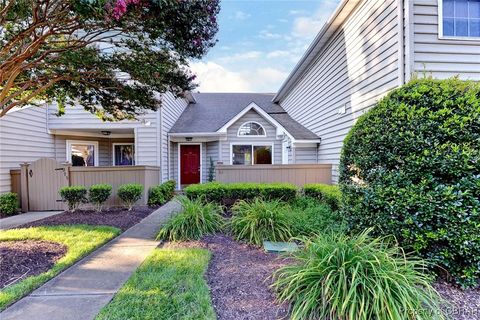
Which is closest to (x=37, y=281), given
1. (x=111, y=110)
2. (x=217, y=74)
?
(x=111, y=110)

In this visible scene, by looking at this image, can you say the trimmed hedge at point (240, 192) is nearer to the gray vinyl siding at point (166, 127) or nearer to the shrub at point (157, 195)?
the shrub at point (157, 195)

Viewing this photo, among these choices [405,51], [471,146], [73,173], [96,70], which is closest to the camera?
[471,146]

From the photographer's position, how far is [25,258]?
167 inches

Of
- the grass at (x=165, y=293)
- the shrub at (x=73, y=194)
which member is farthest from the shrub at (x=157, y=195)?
the grass at (x=165, y=293)

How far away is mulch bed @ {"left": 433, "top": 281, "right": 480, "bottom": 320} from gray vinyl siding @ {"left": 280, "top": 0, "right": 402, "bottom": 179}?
369 cm

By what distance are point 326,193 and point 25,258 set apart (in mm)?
6260

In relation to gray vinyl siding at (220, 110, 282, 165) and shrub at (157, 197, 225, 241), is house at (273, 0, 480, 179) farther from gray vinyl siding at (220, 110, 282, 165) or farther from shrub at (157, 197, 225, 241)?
shrub at (157, 197, 225, 241)

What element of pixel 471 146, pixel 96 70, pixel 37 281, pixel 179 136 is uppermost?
pixel 96 70

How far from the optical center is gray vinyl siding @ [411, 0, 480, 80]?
5.08 metres

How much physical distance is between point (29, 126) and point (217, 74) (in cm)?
1385

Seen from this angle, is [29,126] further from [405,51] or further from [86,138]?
[405,51]

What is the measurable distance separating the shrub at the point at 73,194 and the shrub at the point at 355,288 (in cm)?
709

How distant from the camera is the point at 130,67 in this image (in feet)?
17.4

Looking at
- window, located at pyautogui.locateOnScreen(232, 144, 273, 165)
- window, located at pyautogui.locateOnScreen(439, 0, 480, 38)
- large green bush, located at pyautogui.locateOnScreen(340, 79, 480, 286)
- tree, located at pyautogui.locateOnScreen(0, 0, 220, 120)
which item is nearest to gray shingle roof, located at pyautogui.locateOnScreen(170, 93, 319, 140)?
window, located at pyautogui.locateOnScreen(232, 144, 273, 165)
